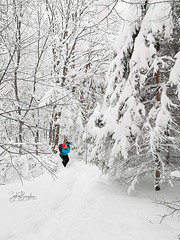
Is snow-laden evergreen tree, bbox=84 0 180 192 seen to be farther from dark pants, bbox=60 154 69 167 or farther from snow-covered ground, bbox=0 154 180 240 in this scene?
dark pants, bbox=60 154 69 167

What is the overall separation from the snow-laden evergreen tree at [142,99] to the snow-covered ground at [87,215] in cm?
58

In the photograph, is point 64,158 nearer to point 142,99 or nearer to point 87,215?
point 142,99

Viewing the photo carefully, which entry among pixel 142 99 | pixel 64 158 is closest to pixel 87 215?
pixel 142 99

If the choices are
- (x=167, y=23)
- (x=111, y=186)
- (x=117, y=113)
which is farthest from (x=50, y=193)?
(x=167, y=23)

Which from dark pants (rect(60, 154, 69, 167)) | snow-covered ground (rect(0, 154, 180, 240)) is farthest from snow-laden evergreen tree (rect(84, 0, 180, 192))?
dark pants (rect(60, 154, 69, 167))

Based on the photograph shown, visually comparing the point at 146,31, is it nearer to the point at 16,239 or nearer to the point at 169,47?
the point at 169,47

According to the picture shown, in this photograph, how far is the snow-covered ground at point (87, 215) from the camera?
3477mm

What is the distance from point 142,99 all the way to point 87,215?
3640 mm

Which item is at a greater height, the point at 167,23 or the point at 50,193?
the point at 167,23

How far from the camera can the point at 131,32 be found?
5.66 m

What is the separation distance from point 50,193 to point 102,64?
419 inches

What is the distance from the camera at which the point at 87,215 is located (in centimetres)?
425

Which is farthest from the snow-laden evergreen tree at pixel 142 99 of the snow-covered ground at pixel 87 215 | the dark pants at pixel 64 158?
the dark pants at pixel 64 158

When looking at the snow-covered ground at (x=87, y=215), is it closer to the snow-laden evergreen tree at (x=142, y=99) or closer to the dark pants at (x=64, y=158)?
the snow-laden evergreen tree at (x=142, y=99)
